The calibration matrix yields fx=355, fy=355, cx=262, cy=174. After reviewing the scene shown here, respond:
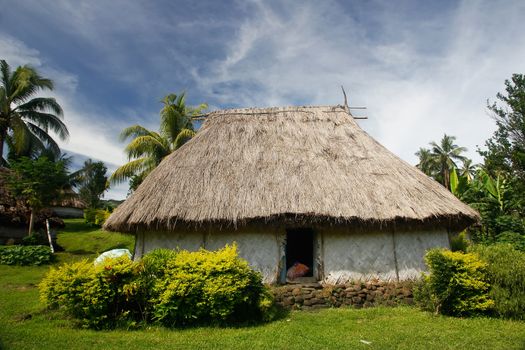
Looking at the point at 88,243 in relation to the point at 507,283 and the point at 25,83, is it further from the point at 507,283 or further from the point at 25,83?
the point at 507,283

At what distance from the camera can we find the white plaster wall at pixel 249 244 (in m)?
9.29

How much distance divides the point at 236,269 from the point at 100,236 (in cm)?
1641

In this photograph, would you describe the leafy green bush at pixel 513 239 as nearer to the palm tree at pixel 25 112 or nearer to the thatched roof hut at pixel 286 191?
the thatched roof hut at pixel 286 191

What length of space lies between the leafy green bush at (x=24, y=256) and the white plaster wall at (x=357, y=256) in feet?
39.8

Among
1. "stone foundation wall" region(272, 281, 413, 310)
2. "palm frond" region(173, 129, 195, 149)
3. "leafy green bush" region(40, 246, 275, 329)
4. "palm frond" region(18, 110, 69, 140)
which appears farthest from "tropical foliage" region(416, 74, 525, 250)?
"palm frond" region(18, 110, 69, 140)

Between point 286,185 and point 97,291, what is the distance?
17.3 feet

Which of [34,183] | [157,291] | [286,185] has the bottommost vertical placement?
[157,291]

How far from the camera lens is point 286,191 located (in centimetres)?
965

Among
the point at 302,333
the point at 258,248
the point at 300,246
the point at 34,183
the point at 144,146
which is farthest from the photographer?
the point at 144,146

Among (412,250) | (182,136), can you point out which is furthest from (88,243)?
(412,250)

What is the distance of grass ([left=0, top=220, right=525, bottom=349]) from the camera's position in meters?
5.98

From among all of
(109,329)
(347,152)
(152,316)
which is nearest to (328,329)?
(152,316)

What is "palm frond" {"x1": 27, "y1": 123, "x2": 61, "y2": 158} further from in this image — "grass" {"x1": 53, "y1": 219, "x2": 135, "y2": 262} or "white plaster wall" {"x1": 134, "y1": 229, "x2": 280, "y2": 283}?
"white plaster wall" {"x1": 134, "y1": 229, "x2": 280, "y2": 283}

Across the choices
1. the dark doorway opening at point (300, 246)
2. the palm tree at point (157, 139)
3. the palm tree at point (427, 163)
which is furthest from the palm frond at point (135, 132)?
the palm tree at point (427, 163)
